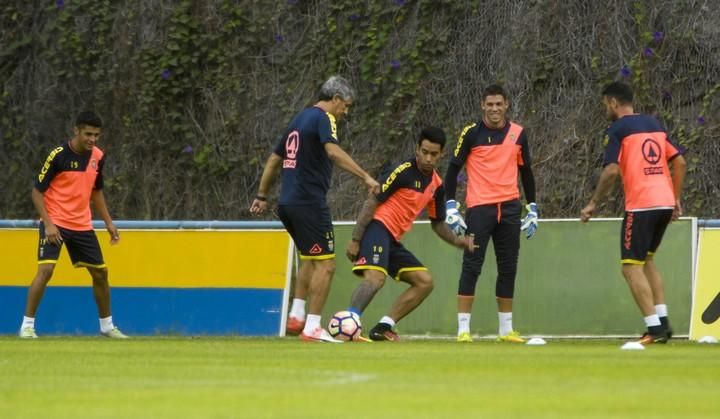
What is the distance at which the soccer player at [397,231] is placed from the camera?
1321 cm

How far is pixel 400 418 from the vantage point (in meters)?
6.40

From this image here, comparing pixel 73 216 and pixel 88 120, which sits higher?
pixel 88 120

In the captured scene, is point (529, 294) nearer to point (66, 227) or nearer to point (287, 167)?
point (287, 167)

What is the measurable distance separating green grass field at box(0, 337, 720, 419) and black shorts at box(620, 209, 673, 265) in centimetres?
76

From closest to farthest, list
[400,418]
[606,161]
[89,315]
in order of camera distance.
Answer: [400,418] < [606,161] < [89,315]

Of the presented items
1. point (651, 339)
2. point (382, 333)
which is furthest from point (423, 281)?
point (651, 339)

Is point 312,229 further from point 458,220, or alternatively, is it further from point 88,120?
point 88,120

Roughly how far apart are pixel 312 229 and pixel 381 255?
0.73 meters

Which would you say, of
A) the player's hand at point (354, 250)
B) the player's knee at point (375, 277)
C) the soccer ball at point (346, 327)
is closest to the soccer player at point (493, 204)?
the player's knee at point (375, 277)

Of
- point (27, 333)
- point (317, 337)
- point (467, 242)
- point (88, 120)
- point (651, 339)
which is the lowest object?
point (27, 333)

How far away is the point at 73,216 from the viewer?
1438 cm

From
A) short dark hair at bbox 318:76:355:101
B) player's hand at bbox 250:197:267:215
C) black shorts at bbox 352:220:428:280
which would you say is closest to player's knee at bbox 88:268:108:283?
player's hand at bbox 250:197:267:215

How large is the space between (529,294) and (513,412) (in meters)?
8.31

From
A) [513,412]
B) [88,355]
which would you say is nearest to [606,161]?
[88,355]
